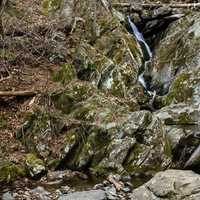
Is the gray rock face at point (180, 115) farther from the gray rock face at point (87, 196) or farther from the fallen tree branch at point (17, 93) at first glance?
the fallen tree branch at point (17, 93)

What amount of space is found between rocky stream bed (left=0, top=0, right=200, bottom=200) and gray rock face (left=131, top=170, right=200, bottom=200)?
17mm

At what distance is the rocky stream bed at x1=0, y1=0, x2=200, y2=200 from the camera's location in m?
8.28

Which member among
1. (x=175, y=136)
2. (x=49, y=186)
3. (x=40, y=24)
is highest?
(x=40, y=24)

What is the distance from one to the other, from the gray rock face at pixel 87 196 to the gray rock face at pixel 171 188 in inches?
22.0

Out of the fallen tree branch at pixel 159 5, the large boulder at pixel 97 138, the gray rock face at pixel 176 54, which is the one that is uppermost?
the fallen tree branch at pixel 159 5

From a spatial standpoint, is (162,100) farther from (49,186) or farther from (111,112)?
(49,186)

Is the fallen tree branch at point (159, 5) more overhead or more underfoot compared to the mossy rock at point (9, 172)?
more overhead

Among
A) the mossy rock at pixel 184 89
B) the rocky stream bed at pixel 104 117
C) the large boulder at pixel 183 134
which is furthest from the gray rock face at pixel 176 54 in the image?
the large boulder at pixel 183 134

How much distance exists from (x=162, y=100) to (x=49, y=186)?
4.70m

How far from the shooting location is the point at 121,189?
827 centimetres

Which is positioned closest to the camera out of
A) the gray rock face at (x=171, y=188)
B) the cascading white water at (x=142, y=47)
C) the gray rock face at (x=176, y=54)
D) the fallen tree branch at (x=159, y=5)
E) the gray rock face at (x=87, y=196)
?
the gray rock face at (x=171, y=188)

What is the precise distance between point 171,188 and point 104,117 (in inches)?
111

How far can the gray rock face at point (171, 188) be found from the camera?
719 centimetres

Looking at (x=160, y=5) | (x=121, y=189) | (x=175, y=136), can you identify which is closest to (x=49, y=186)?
(x=121, y=189)
